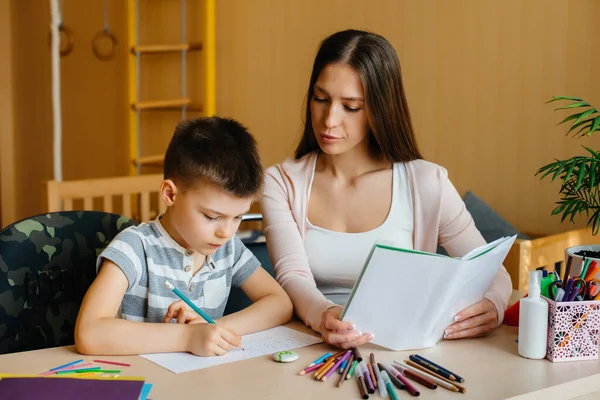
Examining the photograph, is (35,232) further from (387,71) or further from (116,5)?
(116,5)

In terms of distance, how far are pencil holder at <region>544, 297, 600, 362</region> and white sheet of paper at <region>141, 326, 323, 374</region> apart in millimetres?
381

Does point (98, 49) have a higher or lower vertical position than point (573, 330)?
higher

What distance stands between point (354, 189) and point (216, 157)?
0.41 metres

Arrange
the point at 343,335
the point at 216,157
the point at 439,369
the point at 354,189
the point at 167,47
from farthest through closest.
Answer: the point at 167,47, the point at 354,189, the point at 216,157, the point at 343,335, the point at 439,369

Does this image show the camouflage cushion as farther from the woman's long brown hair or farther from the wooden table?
the woman's long brown hair

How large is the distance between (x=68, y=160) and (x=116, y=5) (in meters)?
1.01

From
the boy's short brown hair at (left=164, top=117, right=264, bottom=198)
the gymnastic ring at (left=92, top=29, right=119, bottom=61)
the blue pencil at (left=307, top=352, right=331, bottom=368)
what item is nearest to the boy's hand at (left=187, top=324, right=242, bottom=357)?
the blue pencil at (left=307, top=352, right=331, bottom=368)

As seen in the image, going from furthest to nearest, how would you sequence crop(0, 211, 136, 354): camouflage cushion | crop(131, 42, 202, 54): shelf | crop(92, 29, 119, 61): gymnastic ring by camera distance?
crop(92, 29, 119, 61): gymnastic ring → crop(131, 42, 202, 54): shelf → crop(0, 211, 136, 354): camouflage cushion

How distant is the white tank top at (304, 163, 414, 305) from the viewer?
1.60 meters

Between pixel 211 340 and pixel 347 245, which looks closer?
pixel 211 340

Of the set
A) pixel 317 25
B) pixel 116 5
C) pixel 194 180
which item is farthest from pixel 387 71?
pixel 116 5

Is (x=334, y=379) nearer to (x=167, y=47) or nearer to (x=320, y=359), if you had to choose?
(x=320, y=359)

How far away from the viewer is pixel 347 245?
5.24ft

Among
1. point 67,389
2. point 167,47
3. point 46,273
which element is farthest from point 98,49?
point 67,389
